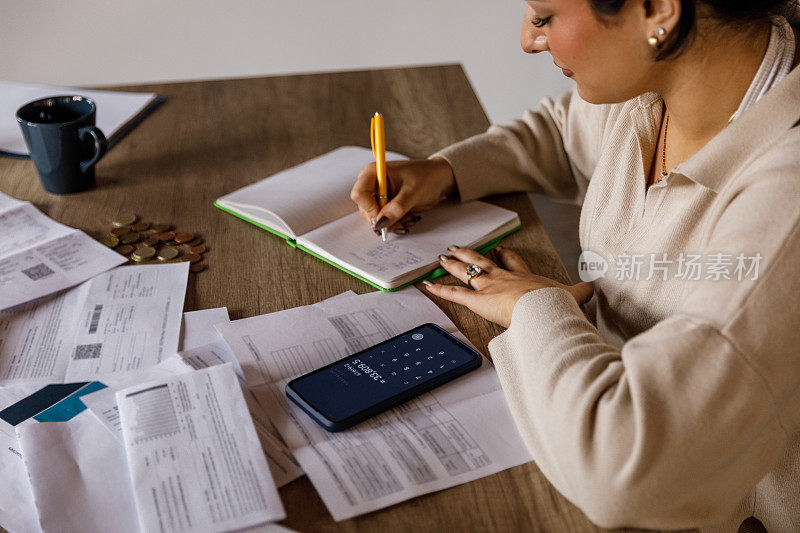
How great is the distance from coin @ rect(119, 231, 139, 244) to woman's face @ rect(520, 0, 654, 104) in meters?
0.69

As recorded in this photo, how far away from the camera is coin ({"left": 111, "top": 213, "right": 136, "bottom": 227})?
4.16 feet

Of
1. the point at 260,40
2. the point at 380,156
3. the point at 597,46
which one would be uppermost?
the point at 597,46

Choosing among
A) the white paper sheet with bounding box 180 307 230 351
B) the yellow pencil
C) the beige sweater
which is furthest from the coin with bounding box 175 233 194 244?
the beige sweater

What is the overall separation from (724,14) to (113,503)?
85 centimetres

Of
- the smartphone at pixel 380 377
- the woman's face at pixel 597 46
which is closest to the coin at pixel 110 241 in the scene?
the smartphone at pixel 380 377

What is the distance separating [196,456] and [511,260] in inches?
22.2

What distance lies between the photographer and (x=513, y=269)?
3.70 ft

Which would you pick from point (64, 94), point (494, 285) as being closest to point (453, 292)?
point (494, 285)

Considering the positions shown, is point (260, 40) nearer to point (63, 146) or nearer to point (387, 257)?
point (63, 146)

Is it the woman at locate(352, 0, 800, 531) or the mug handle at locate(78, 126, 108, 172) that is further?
the mug handle at locate(78, 126, 108, 172)

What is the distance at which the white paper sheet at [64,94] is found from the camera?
155 centimetres

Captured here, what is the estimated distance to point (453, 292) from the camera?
1057 mm

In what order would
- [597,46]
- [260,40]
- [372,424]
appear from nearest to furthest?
[372,424] → [597,46] → [260,40]

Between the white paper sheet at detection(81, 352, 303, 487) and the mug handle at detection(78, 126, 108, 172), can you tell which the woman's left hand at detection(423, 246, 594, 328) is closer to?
the white paper sheet at detection(81, 352, 303, 487)
